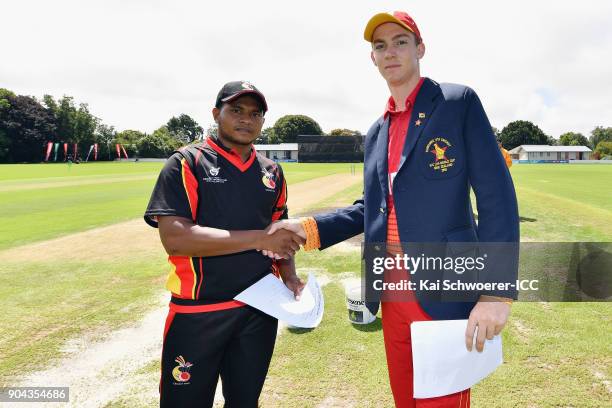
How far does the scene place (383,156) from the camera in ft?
8.01

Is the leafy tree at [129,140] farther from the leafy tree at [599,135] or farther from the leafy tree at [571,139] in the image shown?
the leafy tree at [599,135]

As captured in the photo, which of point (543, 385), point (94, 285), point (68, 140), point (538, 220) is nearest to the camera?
point (543, 385)

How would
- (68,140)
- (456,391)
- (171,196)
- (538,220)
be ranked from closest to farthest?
(456,391) < (171,196) < (538,220) < (68,140)

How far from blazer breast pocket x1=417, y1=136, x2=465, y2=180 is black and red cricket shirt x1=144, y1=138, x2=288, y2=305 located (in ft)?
3.69

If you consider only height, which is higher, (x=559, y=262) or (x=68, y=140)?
(x=68, y=140)

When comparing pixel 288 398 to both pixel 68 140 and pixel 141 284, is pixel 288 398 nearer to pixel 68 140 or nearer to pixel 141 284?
pixel 141 284

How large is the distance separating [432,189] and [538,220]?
457 inches

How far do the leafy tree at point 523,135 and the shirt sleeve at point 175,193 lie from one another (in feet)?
418

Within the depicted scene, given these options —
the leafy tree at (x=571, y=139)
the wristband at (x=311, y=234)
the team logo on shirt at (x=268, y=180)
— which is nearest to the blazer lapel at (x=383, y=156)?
the wristband at (x=311, y=234)

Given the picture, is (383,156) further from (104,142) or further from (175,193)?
(104,142)

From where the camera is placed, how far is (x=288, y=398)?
343cm

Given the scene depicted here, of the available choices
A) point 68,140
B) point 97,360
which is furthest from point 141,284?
point 68,140

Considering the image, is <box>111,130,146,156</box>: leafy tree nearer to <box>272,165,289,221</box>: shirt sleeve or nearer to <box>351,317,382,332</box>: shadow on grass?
<box>351,317,382,332</box>: shadow on grass

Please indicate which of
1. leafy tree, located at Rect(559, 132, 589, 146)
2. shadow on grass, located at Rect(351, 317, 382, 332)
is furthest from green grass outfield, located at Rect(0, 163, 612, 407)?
leafy tree, located at Rect(559, 132, 589, 146)
